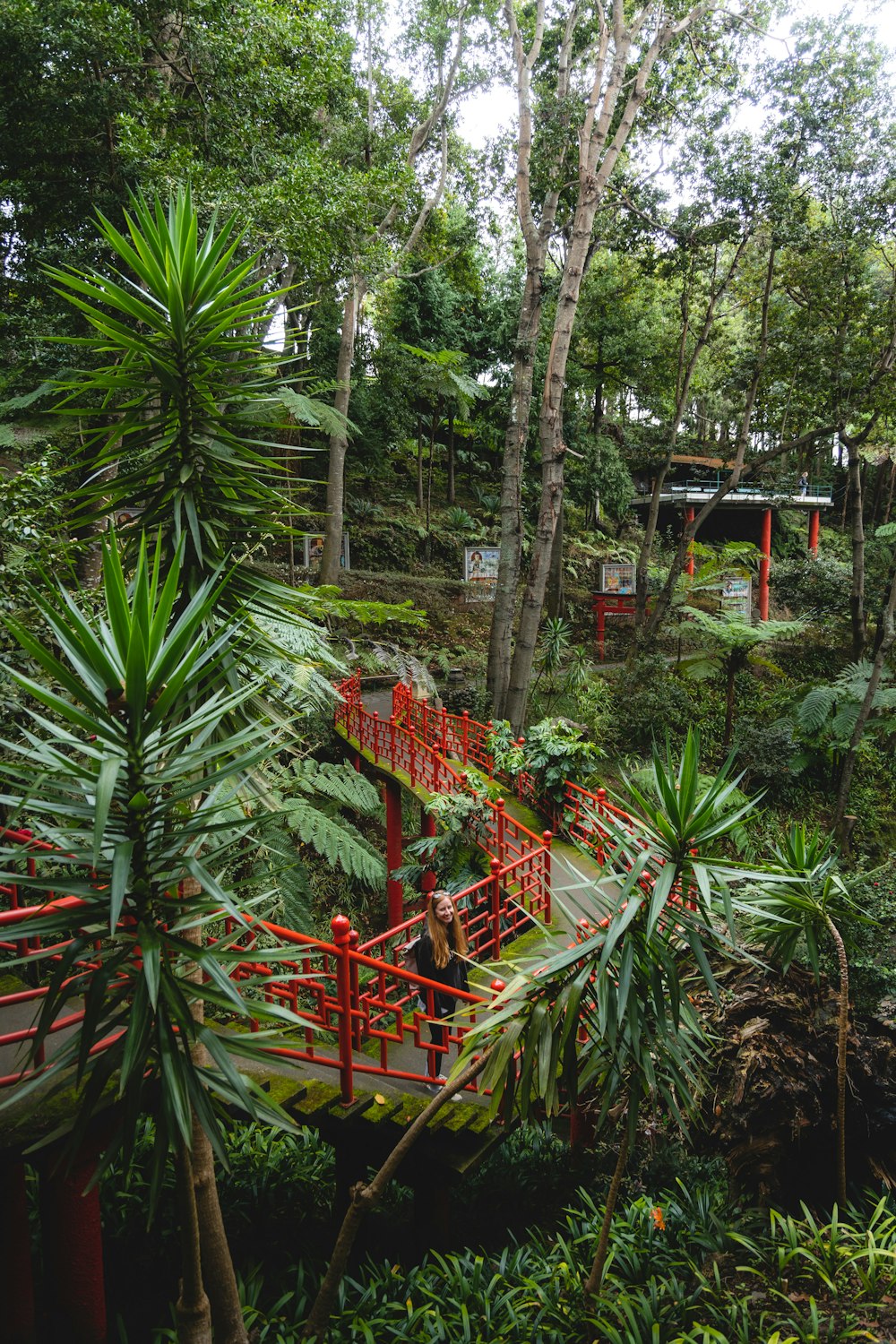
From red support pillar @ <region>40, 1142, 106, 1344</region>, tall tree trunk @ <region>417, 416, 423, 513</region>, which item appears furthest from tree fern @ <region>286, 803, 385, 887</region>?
tall tree trunk @ <region>417, 416, 423, 513</region>

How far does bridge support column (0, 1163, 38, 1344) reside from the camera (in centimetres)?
372

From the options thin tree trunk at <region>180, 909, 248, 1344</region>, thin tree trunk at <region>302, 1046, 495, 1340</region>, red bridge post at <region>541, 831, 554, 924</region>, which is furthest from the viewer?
red bridge post at <region>541, 831, 554, 924</region>

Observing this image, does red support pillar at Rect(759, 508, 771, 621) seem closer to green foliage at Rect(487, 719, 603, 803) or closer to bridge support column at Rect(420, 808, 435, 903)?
green foliage at Rect(487, 719, 603, 803)

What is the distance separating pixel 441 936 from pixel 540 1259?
1.82 m

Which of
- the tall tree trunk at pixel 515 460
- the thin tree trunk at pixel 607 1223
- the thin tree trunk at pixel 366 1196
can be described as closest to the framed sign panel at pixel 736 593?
the tall tree trunk at pixel 515 460

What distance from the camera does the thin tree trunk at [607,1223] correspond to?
3.04 m

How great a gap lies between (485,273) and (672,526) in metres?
10.6

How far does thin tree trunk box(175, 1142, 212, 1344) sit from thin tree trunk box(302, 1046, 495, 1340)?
704 millimetres

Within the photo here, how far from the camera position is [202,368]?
2.65m

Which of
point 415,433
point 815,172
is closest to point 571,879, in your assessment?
point 815,172

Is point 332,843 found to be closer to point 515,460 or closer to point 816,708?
point 515,460

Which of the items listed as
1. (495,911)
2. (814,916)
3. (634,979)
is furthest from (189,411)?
(495,911)

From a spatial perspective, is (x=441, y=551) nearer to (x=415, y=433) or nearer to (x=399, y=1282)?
(x=415, y=433)

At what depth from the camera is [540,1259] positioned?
4.23 meters
